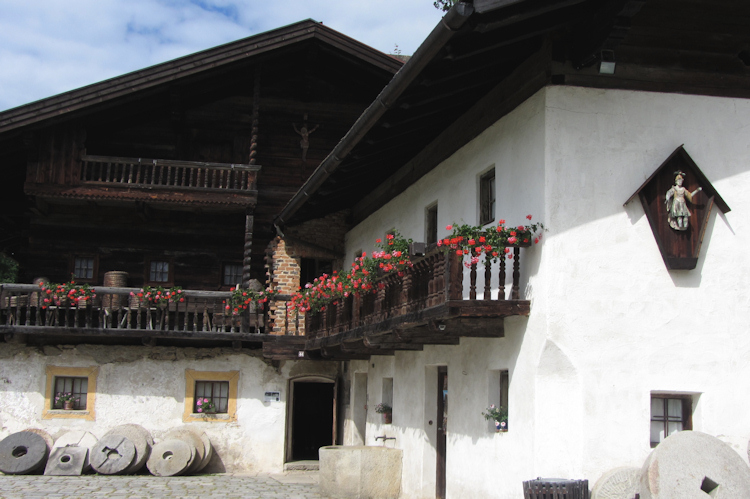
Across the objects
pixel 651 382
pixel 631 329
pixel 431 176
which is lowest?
pixel 651 382

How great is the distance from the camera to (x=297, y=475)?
17.0 metres

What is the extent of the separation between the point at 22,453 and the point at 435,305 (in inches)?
418

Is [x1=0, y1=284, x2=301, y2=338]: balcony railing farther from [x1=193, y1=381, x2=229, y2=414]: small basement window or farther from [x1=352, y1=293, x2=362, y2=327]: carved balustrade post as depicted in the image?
[x1=352, y1=293, x2=362, y2=327]: carved balustrade post

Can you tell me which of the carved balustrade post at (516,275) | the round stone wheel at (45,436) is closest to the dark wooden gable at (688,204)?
the carved balustrade post at (516,275)

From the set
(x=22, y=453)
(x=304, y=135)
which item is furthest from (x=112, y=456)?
(x=304, y=135)

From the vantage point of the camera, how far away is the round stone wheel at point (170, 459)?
52.5ft

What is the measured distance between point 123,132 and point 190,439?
760 centimetres

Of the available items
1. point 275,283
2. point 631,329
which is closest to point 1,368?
point 275,283

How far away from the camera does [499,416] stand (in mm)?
9797

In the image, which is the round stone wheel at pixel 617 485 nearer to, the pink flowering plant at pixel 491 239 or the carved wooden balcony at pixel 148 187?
the pink flowering plant at pixel 491 239

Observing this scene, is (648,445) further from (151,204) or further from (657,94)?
(151,204)

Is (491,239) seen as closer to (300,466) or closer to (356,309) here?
(356,309)

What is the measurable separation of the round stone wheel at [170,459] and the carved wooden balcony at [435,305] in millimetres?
4719

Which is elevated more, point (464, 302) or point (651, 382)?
point (464, 302)
